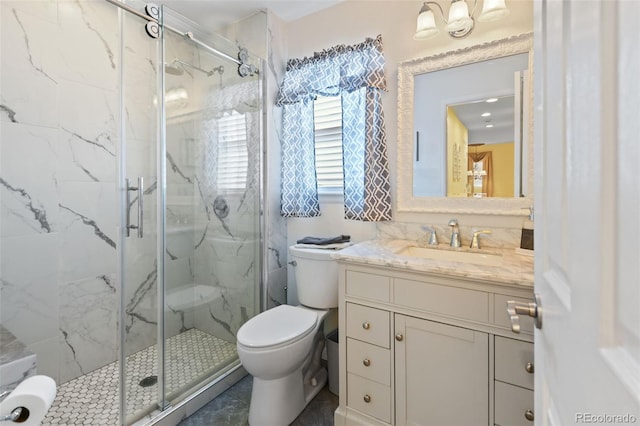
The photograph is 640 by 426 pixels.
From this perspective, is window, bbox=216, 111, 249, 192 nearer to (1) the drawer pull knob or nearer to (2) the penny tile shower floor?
(2) the penny tile shower floor

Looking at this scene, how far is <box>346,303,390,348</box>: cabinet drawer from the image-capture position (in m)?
1.42

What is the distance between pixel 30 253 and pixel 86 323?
560 mm

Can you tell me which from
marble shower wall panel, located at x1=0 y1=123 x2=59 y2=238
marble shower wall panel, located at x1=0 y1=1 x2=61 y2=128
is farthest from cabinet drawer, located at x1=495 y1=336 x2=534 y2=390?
marble shower wall panel, located at x1=0 y1=1 x2=61 y2=128

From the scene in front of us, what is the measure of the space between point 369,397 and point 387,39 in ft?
6.79

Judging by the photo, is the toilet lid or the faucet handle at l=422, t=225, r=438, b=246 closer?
the toilet lid

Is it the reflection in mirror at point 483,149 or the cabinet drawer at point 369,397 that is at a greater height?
the reflection in mirror at point 483,149

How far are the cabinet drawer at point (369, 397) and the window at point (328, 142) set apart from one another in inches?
47.7

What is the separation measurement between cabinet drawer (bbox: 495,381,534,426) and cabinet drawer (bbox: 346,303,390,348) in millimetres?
467

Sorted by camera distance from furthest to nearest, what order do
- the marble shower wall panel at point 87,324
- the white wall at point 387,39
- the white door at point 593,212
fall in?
the marble shower wall panel at point 87,324 < the white wall at point 387,39 < the white door at point 593,212

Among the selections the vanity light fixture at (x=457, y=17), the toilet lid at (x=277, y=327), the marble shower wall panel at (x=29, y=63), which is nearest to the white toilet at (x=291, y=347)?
the toilet lid at (x=277, y=327)

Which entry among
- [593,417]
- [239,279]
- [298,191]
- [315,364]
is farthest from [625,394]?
[239,279]

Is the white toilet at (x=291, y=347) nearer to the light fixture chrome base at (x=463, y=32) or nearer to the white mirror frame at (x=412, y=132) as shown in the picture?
the white mirror frame at (x=412, y=132)

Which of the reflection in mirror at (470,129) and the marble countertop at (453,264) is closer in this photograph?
the marble countertop at (453,264)

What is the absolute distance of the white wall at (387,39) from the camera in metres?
1.61
